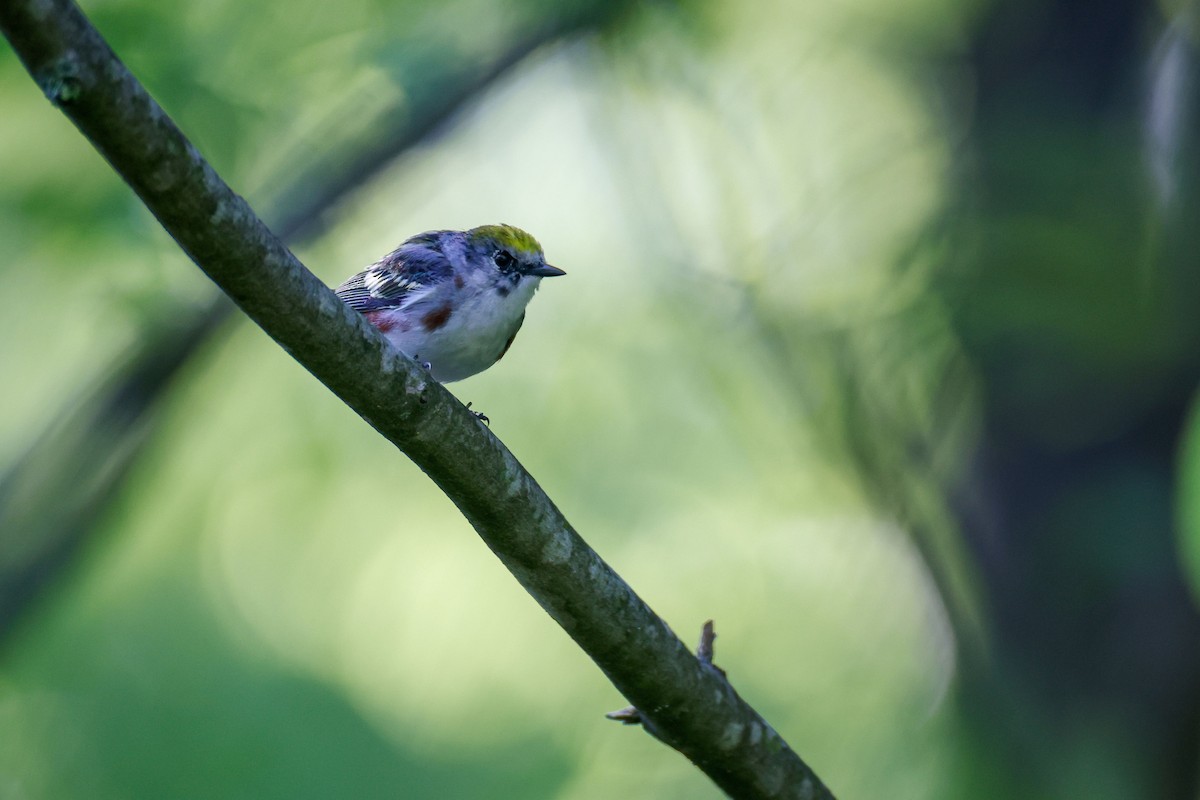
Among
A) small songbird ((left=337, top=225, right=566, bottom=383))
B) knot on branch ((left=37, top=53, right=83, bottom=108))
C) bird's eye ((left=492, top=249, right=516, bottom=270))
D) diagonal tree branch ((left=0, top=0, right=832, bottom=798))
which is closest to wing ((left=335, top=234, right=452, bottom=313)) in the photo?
small songbird ((left=337, top=225, right=566, bottom=383))

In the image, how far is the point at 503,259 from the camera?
14.7ft

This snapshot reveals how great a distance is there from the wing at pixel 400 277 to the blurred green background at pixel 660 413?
0.48 meters

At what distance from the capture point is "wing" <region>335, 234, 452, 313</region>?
4.19 meters

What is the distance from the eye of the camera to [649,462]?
809 cm

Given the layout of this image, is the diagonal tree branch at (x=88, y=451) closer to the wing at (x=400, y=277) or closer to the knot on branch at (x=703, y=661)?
the wing at (x=400, y=277)

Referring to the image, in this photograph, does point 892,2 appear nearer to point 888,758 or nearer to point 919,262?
point 919,262

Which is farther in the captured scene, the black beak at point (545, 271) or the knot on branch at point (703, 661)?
the black beak at point (545, 271)

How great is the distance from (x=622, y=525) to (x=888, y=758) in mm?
2511

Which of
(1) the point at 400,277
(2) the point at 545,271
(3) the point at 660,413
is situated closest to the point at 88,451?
A: (1) the point at 400,277

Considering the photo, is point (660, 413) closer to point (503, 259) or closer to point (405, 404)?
point (503, 259)

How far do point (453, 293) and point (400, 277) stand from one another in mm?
319

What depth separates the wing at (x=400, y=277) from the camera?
4191 mm

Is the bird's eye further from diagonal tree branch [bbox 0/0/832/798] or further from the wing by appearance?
diagonal tree branch [bbox 0/0/832/798]

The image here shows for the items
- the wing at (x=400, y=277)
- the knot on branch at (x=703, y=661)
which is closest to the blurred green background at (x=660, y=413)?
the wing at (x=400, y=277)
